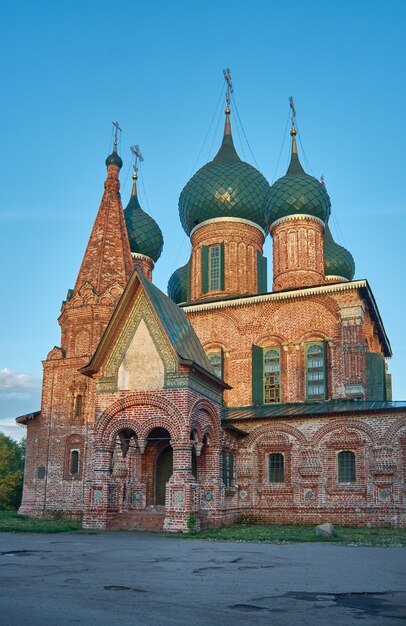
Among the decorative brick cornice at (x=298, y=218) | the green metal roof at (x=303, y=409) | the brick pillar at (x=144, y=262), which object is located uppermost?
the decorative brick cornice at (x=298, y=218)

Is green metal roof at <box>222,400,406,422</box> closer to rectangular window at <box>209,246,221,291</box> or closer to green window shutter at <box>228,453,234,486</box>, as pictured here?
green window shutter at <box>228,453,234,486</box>

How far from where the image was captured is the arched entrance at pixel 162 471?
17141 millimetres

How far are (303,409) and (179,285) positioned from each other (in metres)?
11.8

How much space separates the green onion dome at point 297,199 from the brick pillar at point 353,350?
5.72m

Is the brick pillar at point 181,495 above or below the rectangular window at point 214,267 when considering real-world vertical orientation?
below

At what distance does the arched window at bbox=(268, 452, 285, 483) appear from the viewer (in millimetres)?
18672

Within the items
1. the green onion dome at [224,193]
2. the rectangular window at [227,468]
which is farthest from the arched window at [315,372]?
the green onion dome at [224,193]

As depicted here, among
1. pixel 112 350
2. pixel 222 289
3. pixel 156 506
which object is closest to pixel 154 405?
pixel 112 350

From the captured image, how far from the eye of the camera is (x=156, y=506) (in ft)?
55.1

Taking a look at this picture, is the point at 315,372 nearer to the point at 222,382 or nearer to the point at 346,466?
the point at 346,466

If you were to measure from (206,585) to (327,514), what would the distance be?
1199cm

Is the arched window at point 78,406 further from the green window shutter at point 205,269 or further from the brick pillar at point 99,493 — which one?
the green window shutter at point 205,269

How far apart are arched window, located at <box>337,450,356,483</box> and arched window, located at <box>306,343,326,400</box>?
2.76m

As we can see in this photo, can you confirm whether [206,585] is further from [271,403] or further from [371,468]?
[271,403]
